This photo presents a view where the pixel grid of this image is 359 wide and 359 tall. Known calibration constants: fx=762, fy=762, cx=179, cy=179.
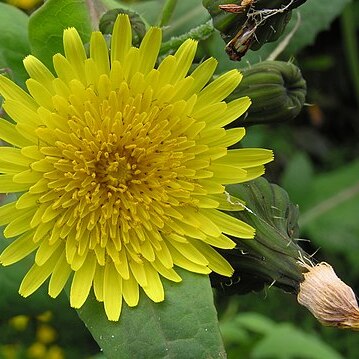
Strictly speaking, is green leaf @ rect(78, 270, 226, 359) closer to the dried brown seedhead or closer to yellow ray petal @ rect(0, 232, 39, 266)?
yellow ray petal @ rect(0, 232, 39, 266)

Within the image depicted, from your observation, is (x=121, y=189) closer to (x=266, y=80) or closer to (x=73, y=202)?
(x=73, y=202)

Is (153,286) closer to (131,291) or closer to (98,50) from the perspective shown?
(131,291)

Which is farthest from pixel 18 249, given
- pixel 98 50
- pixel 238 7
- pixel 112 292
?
pixel 238 7

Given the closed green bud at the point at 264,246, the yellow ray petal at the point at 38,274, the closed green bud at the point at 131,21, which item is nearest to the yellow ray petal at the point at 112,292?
the yellow ray petal at the point at 38,274

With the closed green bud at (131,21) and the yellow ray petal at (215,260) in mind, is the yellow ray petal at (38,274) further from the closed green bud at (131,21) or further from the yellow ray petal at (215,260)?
the closed green bud at (131,21)

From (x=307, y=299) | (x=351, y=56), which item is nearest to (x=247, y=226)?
(x=307, y=299)

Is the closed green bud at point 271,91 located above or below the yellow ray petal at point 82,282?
above
